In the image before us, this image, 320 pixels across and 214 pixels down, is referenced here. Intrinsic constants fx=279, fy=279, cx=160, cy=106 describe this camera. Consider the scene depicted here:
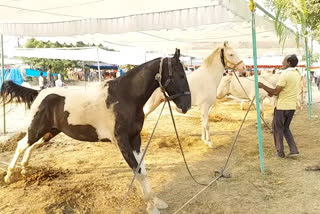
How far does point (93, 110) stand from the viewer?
11.6 ft

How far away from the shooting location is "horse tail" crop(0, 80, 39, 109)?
4320mm

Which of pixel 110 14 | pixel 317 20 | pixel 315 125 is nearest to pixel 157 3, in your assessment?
pixel 110 14

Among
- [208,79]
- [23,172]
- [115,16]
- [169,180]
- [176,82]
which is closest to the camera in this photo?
[176,82]

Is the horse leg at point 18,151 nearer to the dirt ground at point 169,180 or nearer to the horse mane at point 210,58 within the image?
the dirt ground at point 169,180

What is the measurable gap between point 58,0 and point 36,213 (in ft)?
9.36

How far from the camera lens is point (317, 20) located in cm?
781

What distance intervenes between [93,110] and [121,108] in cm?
43

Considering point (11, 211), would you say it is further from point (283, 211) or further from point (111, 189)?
point (283, 211)

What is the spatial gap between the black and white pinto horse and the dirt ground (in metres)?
0.70

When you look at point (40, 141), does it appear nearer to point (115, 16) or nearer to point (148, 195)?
point (148, 195)

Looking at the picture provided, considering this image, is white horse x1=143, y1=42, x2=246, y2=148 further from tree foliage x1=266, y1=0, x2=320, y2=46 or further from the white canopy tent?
tree foliage x1=266, y1=0, x2=320, y2=46

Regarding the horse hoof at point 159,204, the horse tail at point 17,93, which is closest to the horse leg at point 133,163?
the horse hoof at point 159,204

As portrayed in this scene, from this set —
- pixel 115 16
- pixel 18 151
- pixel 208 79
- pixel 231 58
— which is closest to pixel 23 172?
pixel 18 151

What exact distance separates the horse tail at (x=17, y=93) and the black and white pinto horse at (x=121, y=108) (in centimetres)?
52
